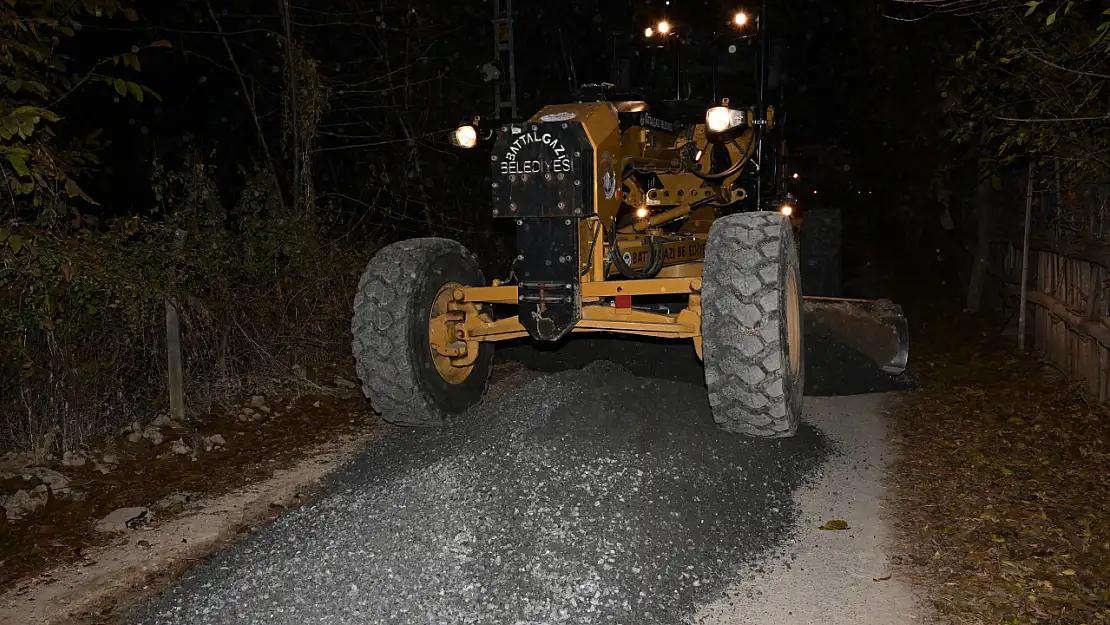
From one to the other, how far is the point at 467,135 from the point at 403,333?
141cm

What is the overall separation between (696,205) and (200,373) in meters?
4.08

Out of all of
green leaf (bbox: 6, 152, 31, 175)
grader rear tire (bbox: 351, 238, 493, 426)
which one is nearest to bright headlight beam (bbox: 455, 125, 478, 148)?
grader rear tire (bbox: 351, 238, 493, 426)

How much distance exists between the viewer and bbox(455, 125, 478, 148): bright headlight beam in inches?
238

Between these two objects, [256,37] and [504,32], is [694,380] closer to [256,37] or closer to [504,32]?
[504,32]

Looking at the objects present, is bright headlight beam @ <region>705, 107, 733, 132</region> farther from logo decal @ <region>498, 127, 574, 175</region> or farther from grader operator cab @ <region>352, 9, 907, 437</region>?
logo decal @ <region>498, 127, 574, 175</region>

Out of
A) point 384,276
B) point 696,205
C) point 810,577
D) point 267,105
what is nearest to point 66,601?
point 384,276

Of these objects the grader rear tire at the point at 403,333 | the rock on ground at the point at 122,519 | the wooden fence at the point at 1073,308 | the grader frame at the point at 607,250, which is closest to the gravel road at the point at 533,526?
the grader rear tire at the point at 403,333

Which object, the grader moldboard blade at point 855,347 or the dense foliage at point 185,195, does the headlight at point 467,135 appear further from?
the grader moldboard blade at point 855,347

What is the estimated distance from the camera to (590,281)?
559 centimetres

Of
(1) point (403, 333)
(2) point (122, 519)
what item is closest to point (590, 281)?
(1) point (403, 333)

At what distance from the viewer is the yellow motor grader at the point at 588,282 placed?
5.02m

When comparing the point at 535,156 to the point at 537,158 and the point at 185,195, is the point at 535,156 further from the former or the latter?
the point at 185,195

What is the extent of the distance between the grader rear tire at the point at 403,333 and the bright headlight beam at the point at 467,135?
26.8 inches

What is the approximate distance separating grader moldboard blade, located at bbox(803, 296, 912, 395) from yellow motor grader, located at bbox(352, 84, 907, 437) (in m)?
1.43
